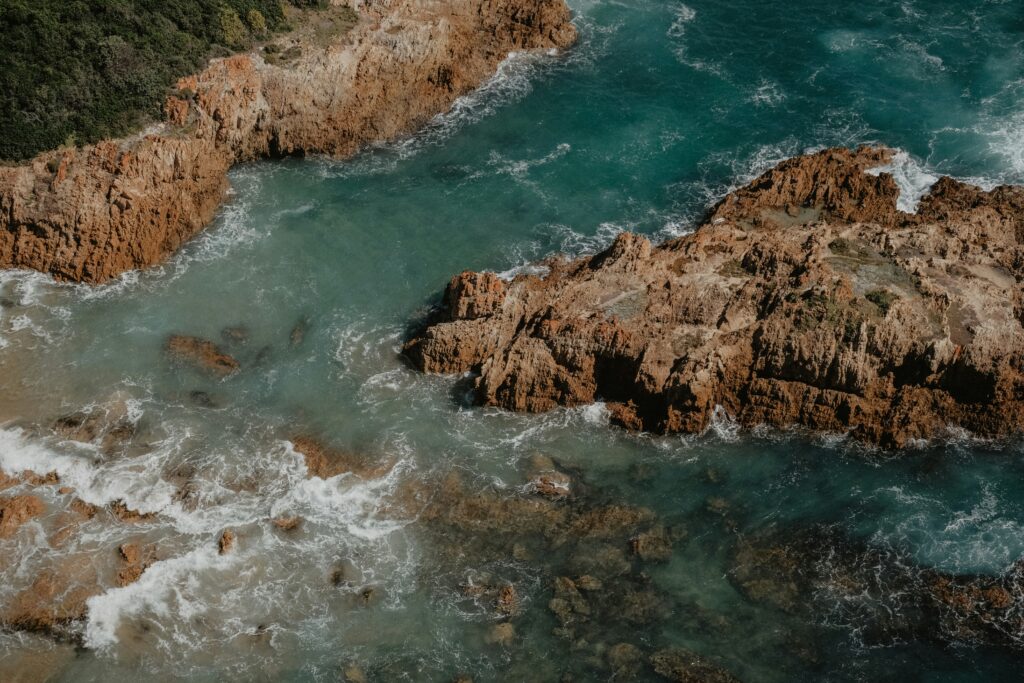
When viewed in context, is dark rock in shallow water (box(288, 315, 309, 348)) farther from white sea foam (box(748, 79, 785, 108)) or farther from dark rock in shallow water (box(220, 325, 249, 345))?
white sea foam (box(748, 79, 785, 108))

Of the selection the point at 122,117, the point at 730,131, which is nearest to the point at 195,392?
the point at 122,117

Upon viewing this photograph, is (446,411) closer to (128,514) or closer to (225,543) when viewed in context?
(225,543)

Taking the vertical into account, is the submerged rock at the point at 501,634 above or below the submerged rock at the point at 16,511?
below

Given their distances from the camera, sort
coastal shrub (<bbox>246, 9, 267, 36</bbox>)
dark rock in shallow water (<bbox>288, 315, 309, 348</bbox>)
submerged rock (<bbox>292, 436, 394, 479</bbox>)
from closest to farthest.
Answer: submerged rock (<bbox>292, 436, 394, 479</bbox>), dark rock in shallow water (<bbox>288, 315, 309, 348</bbox>), coastal shrub (<bbox>246, 9, 267, 36</bbox>)

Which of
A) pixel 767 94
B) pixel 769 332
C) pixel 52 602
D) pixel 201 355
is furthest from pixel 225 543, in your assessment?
pixel 767 94

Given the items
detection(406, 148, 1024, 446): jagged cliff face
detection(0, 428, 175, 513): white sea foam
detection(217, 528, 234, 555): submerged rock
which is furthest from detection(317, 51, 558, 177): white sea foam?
detection(217, 528, 234, 555): submerged rock

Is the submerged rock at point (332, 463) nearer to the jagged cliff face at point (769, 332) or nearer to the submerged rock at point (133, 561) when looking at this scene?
the jagged cliff face at point (769, 332)

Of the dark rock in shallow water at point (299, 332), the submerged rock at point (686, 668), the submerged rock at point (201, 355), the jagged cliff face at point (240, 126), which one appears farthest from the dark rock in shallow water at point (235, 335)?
the submerged rock at point (686, 668)
